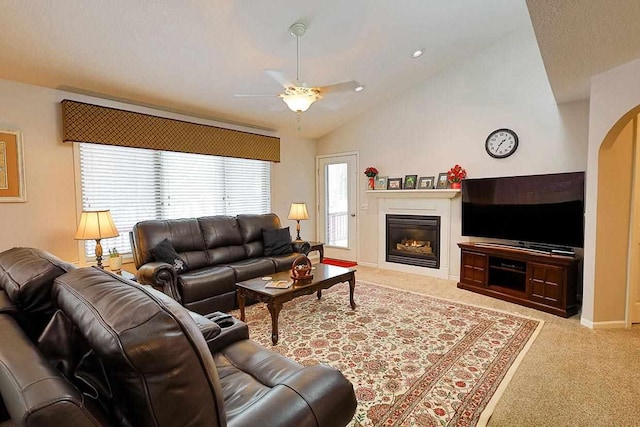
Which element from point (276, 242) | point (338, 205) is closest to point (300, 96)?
point (276, 242)

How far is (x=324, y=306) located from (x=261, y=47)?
2.95m

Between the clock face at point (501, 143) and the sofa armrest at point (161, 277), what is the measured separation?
14.0 ft

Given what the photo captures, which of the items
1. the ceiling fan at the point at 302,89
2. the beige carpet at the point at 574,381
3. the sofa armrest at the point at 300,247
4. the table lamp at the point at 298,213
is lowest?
the beige carpet at the point at 574,381

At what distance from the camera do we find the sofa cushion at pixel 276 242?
4.54 metres

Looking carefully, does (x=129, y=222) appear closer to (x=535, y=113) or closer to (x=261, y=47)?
(x=261, y=47)

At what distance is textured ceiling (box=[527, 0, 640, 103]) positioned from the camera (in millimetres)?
1964

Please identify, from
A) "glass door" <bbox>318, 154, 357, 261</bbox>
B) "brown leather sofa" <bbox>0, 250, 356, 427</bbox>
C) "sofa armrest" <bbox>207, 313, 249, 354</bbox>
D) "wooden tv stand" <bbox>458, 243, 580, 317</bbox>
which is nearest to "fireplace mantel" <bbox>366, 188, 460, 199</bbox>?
"glass door" <bbox>318, 154, 357, 261</bbox>

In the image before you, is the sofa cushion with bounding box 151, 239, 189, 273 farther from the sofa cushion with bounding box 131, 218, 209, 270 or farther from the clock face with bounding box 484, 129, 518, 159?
the clock face with bounding box 484, 129, 518, 159

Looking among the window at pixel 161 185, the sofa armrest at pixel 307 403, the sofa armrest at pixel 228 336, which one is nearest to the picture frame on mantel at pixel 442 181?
the window at pixel 161 185

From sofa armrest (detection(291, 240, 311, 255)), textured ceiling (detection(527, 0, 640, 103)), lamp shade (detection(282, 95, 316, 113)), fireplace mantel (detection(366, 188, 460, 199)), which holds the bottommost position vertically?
sofa armrest (detection(291, 240, 311, 255))

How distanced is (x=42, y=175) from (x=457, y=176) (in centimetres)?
507

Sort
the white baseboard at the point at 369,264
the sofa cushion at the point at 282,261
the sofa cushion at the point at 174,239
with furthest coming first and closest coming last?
the white baseboard at the point at 369,264 → the sofa cushion at the point at 282,261 → the sofa cushion at the point at 174,239

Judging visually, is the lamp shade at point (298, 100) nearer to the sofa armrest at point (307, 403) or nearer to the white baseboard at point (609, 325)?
the sofa armrest at point (307, 403)

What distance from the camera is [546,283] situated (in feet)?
12.0
